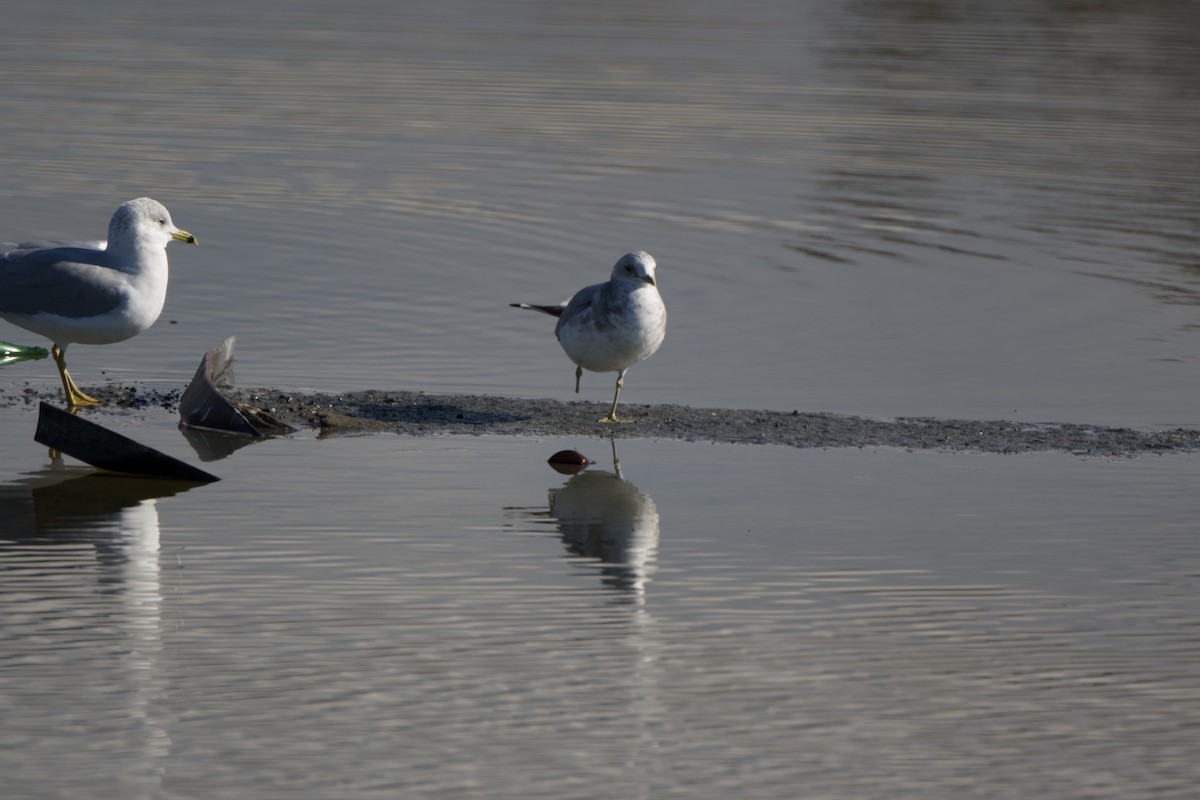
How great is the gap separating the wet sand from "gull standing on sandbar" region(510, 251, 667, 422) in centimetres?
27

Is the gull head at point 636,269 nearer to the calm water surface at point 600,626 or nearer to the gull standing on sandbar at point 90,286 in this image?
the calm water surface at point 600,626

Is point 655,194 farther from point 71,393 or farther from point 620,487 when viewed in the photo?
point 620,487

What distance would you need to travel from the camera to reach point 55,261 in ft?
32.0

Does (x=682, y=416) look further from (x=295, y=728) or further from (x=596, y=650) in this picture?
(x=295, y=728)

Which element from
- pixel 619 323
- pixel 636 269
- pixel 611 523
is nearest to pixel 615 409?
pixel 619 323

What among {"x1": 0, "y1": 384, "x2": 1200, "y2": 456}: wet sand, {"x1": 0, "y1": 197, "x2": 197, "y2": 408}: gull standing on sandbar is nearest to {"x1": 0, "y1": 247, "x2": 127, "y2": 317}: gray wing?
{"x1": 0, "y1": 197, "x2": 197, "y2": 408}: gull standing on sandbar

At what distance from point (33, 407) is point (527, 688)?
4.63 metres

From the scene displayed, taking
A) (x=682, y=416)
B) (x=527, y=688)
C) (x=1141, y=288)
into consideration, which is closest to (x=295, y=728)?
(x=527, y=688)

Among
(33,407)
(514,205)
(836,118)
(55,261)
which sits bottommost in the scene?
(33,407)

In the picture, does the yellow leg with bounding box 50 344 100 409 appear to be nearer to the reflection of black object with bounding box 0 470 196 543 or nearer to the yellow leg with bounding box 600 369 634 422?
the reflection of black object with bounding box 0 470 196 543

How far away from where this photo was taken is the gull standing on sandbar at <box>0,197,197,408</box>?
A: 9.62m

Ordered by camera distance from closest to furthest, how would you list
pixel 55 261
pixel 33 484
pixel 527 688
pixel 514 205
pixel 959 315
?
pixel 527 688, pixel 33 484, pixel 55 261, pixel 959 315, pixel 514 205

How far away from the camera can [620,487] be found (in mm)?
8625

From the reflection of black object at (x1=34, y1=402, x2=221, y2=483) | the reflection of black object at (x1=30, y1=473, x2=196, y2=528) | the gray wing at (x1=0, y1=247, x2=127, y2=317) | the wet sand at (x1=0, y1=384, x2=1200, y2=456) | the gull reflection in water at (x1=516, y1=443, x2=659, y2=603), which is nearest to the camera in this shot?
the gull reflection in water at (x1=516, y1=443, x2=659, y2=603)
